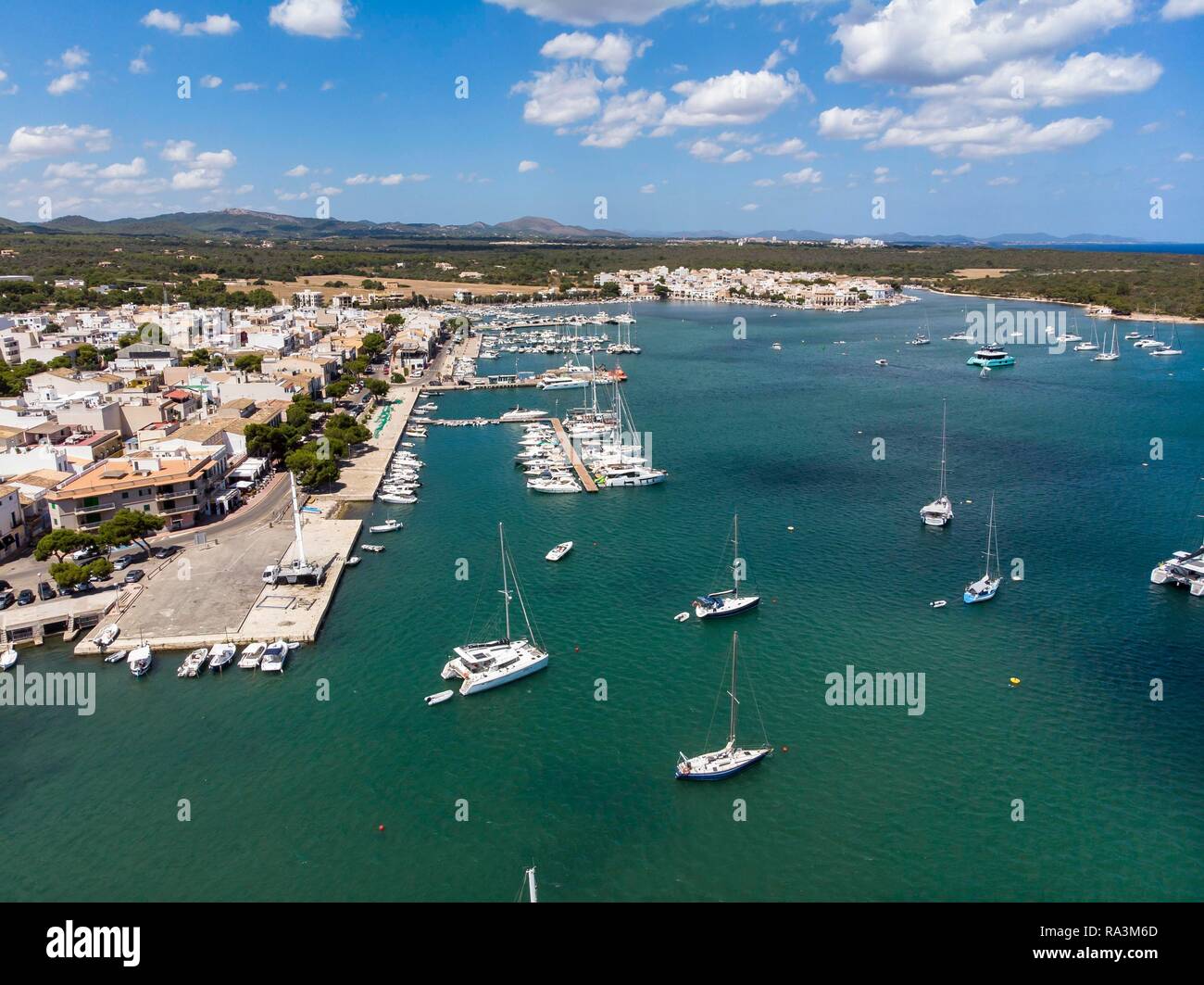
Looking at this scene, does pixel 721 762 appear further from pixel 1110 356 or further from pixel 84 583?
pixel 1110 356

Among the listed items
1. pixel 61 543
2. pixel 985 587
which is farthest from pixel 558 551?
pixel 61 543

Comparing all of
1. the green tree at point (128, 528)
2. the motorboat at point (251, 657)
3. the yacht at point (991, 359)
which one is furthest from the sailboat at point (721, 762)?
the yacht at point (991, 359)

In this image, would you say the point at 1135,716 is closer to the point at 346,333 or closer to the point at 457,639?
the point at 457,639

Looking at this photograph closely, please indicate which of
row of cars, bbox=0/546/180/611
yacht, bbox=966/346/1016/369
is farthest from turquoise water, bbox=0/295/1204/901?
yacht, bbox=966/346/1016/369

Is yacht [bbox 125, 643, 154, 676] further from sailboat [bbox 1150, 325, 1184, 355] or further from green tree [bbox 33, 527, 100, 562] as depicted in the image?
sailboat [bbox 1150, 325, 1184, 355]

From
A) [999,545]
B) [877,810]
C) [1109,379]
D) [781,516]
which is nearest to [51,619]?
[877,810]

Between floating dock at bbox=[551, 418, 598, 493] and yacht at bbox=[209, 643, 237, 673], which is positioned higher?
floating dock at bbox=[551, 418, 598, 493]

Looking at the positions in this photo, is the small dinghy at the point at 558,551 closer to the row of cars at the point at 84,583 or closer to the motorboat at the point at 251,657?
the motorboat at the point at 251,657
